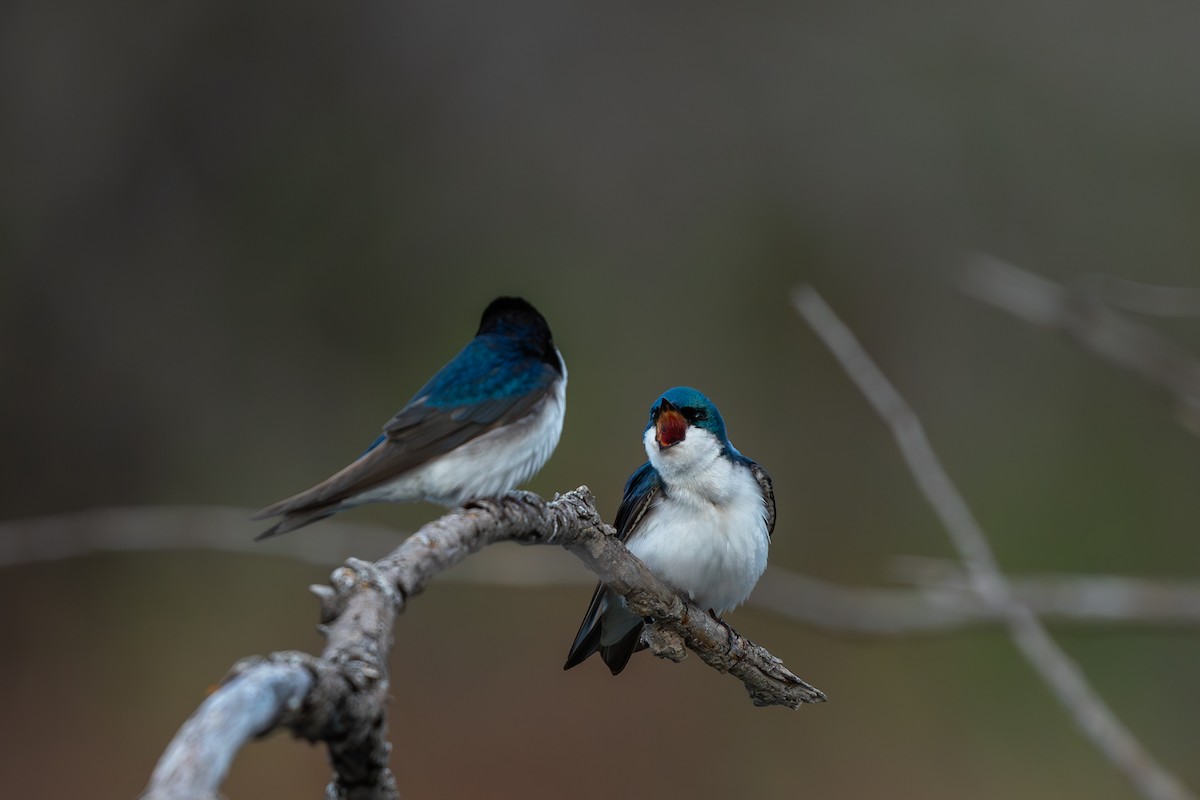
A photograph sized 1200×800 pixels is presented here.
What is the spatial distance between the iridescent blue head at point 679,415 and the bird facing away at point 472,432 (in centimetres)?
16

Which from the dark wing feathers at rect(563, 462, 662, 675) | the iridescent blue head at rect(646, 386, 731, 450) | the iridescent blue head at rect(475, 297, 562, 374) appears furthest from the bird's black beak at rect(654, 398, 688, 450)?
the iridescent blue head at rect(475, 297, 562, 374)

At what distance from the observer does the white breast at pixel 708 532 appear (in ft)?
4.55

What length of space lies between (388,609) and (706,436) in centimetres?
76

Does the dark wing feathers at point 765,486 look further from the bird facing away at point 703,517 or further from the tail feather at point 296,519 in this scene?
the tail feather at point 296,519

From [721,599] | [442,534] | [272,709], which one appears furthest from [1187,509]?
[272,709]

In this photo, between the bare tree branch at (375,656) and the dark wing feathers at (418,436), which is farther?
the dark wing feathers at (418,436)

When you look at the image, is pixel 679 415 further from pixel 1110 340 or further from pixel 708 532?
pixel 1110 340

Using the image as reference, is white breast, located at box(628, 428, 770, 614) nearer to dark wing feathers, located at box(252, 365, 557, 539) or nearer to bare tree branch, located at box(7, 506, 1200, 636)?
bare tree branch, located at box(7, 506, 1200, 636)

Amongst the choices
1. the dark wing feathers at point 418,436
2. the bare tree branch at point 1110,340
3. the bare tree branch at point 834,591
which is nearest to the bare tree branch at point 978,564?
the bare tree branch at point 834,591

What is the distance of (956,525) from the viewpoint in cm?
99

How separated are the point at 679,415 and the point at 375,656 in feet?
2.26

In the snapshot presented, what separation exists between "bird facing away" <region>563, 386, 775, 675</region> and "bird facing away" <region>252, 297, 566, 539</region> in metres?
0.13

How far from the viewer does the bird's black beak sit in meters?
1.18

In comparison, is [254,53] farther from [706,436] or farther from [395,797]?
[395,797]
